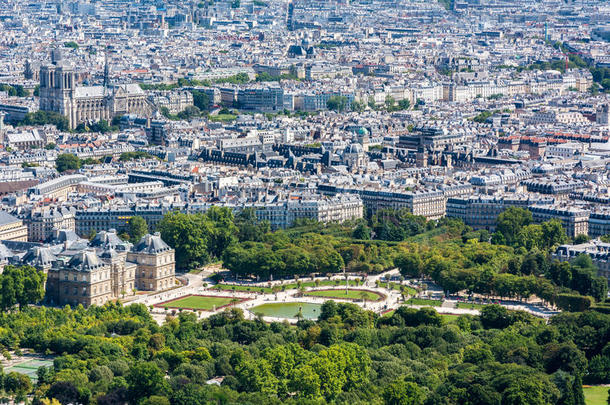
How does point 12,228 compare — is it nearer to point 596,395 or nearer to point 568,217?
point 568,217

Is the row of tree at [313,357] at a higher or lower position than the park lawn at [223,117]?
higher

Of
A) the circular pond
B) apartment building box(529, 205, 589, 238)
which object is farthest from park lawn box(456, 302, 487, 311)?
apartment building box(529, 205, 589, 238)

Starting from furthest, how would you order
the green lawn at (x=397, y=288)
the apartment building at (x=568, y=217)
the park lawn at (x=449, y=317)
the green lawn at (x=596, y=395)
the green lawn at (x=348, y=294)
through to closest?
the apartment building at (x=568, y=217)
the green lawn at (x=397, y=288)
the green lawn at (x=348, y=294)
the park lawn at (x=449, y=317)
the green lawn at (x=596, y=395)

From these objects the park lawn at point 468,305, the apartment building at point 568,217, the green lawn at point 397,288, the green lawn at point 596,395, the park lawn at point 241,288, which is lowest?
the park lawn at point 241,288

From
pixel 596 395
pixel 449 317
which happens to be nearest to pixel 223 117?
pixel 449 317

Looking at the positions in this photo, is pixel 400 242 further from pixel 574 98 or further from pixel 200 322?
pixel 574 98

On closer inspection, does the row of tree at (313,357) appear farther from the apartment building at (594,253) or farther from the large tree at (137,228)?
the large tree at (137,228)

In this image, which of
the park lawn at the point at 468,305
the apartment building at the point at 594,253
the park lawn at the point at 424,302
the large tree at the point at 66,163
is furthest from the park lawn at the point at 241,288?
the large tree at the point at 66,163
